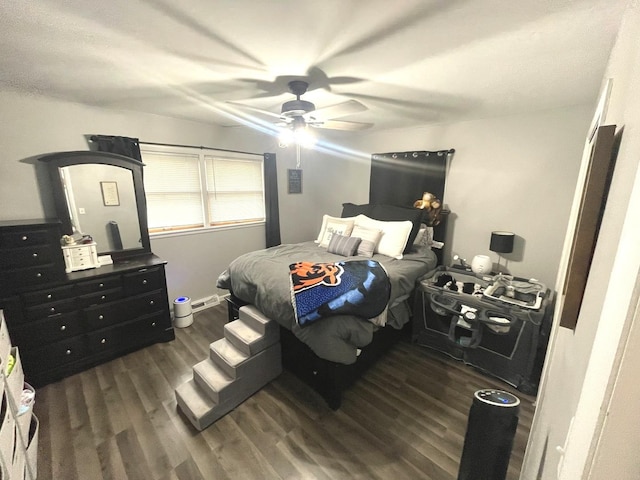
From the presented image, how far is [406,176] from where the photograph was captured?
11.4 ft

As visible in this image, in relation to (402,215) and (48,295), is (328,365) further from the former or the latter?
(48,295)

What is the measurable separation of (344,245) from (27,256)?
2681mm

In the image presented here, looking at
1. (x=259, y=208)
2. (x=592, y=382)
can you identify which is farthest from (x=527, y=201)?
(x=259, y=208)

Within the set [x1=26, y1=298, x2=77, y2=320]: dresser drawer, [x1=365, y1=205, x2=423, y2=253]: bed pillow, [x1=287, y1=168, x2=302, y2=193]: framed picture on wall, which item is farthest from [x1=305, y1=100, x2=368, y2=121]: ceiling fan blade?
[x1=26, y1=298, x2=77, y2=320]: dresser drawer

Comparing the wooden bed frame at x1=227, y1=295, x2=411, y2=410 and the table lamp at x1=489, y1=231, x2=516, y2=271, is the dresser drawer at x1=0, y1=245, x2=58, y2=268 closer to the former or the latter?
the wooden bed frame at x1=227, y1=295, x2=411, y2=410

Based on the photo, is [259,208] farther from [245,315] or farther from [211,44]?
[211,44]

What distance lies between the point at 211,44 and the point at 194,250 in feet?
8.34

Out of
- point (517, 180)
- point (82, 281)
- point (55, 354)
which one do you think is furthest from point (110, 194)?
point (517, 180)

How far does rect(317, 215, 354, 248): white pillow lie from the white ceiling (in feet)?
4.77

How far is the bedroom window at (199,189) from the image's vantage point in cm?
302

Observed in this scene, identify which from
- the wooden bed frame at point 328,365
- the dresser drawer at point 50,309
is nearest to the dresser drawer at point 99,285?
the dresser drawer at point 50,309

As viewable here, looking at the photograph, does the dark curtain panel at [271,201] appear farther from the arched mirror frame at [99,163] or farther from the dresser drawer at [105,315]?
the dresser drawer at [105,315]

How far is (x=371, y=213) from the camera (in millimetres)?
3404

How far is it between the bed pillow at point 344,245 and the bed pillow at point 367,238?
2.6 inches
